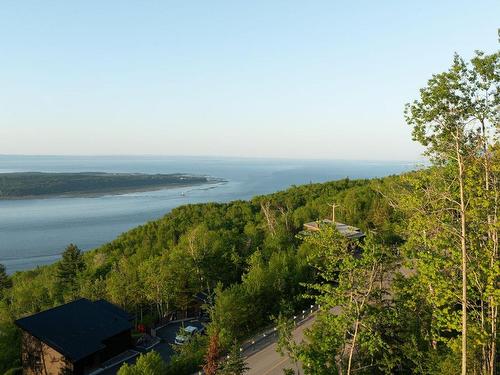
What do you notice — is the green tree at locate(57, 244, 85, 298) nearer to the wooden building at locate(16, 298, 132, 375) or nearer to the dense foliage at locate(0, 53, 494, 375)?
the dense foliage at locate(0, 53, 494, 375)

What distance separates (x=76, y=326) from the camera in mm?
25703

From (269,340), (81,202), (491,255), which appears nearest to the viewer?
(491,255)

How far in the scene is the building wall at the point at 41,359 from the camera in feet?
77.4

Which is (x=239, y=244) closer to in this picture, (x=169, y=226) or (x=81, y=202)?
(x=169, y=226)

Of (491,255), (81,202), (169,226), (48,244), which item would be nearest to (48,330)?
(491,255)

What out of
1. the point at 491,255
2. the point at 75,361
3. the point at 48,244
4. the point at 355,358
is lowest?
the point at 48,244

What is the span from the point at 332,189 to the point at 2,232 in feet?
245

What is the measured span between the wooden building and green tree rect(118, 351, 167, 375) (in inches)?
292

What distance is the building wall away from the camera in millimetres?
23580

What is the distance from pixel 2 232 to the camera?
8369cm

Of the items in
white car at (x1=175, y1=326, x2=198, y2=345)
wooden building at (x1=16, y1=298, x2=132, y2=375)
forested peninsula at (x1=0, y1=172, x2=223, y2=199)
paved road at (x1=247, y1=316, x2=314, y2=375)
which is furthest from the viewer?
forested peninsula at (x1=0, y1=172, x2=223, y2=199)

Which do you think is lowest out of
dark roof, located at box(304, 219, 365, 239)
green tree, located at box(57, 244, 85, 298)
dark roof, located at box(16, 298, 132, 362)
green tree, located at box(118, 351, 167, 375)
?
green tree, located at box(57, 244, 85, 298)

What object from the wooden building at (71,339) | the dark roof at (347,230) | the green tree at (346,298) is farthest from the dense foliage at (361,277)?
the wooden building at (71,339)

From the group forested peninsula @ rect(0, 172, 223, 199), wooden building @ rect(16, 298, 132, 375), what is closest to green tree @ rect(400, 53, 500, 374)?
wooden building @ rect(16, 298, 132, 375)
